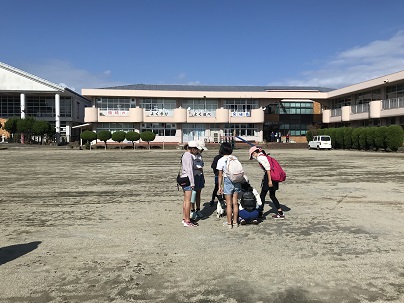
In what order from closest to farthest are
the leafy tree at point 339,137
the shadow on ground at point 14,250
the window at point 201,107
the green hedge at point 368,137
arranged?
the shadow on ground at point 14,250
the green hedge at point 368,137
the leafy tree at point 339,137
the window at point 201,107

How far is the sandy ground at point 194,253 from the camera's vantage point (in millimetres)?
3738

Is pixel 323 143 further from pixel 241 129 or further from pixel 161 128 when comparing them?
pixel 161 128

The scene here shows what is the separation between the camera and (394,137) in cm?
3253

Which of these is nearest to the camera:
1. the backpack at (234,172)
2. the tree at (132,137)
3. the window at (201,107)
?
the backpack at (234,172)

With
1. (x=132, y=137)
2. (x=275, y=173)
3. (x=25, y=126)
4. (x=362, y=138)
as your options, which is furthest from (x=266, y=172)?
(x=25, y=126)

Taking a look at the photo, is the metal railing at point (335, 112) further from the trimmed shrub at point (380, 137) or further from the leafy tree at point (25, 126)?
the leafy tree at point (25, 126)

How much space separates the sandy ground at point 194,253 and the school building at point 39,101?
166ft

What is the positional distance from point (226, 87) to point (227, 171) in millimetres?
53646

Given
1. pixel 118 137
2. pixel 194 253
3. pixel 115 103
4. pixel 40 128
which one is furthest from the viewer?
pixel 115 103

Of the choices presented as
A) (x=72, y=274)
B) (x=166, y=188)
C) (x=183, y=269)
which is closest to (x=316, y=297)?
(x=183, y=269)

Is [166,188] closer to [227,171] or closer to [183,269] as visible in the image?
[227,171]

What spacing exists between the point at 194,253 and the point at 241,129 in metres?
49.7

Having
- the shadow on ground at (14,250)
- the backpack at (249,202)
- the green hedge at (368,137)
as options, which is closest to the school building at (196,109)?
the green hedge at (368,137)

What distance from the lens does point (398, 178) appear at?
44.0 ft
